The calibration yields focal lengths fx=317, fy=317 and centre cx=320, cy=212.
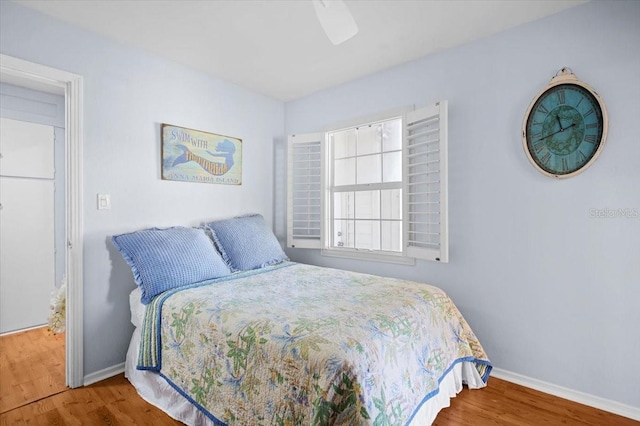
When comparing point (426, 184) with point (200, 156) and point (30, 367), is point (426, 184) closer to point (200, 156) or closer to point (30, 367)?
point (200, 156)

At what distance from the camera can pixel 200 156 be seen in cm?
298

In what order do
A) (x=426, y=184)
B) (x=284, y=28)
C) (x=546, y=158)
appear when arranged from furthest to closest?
(x=426, y=184), (x=284, y=28), (x=546, y=158)

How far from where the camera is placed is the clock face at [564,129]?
2.01m

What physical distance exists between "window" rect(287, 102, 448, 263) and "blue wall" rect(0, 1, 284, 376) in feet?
3.38

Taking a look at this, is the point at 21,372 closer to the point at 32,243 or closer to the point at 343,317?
the point at 32,243

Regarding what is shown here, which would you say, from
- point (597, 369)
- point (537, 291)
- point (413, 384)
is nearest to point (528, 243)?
point (537, 291)

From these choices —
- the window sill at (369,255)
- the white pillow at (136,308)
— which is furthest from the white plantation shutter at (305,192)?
the white pillow at (136,308)

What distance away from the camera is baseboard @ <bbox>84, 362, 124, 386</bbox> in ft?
7.49

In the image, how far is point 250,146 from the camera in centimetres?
347

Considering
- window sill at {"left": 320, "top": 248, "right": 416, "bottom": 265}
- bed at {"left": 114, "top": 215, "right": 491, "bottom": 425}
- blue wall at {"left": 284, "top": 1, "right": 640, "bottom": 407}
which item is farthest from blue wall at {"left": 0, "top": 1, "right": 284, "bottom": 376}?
blue wall at {"left": 284, "top": 1, "right": 640, "bottom": 407}

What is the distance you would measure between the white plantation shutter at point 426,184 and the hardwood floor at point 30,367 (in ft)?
9.35

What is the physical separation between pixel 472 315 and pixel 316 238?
5.49ft

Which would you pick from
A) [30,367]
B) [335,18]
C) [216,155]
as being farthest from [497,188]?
[30,367]

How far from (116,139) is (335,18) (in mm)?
1981
